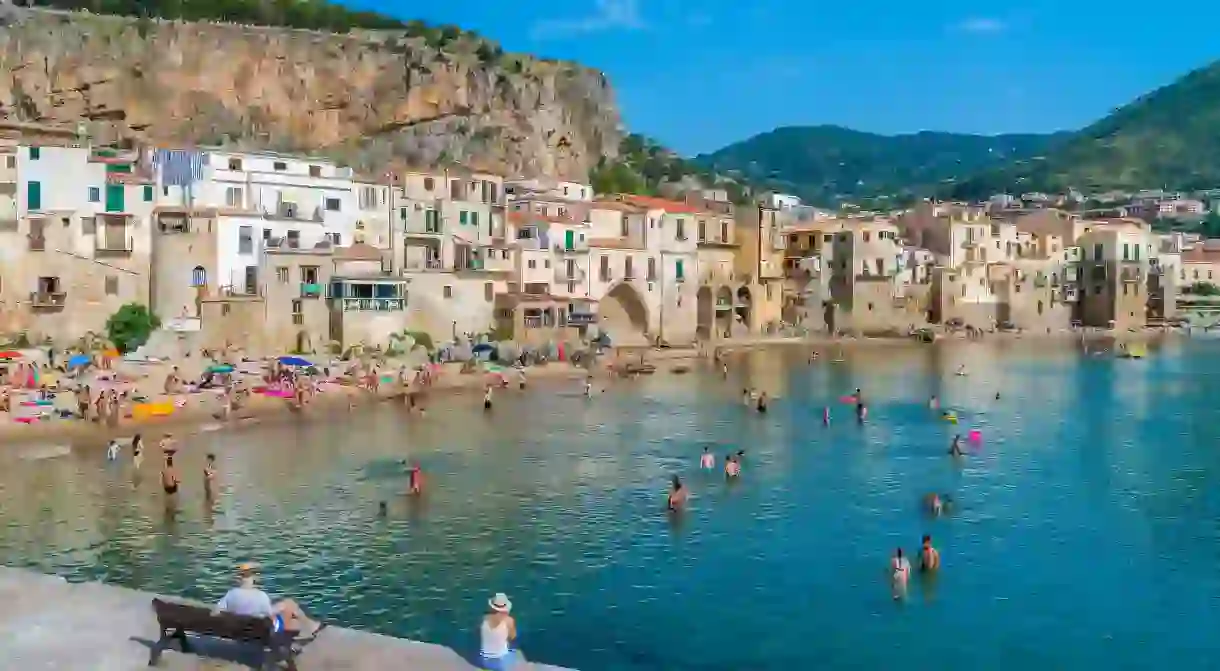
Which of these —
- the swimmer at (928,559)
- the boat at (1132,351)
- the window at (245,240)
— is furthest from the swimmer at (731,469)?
the boat at (1132,351)

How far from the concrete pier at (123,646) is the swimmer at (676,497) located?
48.6ft

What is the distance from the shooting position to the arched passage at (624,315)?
7256 centimetres

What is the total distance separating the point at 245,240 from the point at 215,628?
140ft

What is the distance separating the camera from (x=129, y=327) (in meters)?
49.2

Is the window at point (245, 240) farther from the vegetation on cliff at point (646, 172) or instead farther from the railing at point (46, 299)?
the vegetation on cliff at point (646, 172)

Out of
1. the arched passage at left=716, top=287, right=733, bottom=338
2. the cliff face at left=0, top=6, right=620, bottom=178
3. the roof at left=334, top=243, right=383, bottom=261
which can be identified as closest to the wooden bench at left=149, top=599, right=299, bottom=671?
the roof at left=334, top=243, right=383, bottom=261

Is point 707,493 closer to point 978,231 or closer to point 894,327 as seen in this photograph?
point 894,327

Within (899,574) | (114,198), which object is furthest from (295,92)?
(899,574)

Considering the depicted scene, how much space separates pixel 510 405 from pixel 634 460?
13450 mm

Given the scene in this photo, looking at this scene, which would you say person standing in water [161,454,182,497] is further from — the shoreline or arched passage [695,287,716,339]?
arched passage [695,287,716,339]

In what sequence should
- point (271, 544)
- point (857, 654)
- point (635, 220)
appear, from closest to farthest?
point (857, 654) → point (271, 544) → point (635, 220)

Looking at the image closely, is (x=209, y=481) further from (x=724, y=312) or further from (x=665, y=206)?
(x=724, y=312)

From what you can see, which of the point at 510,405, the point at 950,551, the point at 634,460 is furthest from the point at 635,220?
the point at 950,551

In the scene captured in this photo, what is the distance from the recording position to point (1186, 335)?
104 meters
